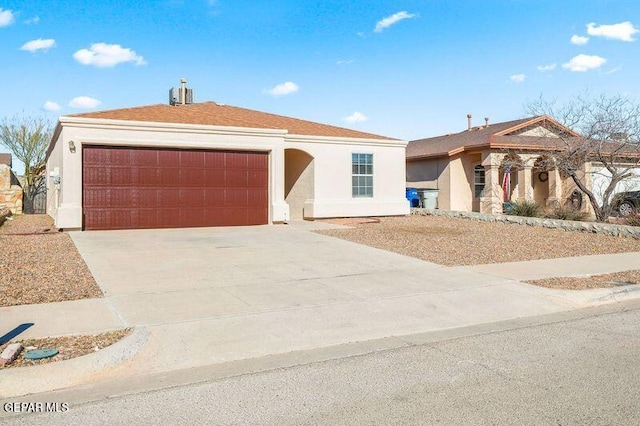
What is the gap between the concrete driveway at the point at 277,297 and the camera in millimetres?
6371

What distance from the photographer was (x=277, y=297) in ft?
27.3

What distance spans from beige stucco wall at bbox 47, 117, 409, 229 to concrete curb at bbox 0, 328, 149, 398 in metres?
11.8

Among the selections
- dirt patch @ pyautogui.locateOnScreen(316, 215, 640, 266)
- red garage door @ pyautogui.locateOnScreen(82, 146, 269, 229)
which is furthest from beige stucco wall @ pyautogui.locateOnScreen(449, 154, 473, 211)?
red garage door @ pyautogui.locateOnScreen(82, 146, 269, 229)

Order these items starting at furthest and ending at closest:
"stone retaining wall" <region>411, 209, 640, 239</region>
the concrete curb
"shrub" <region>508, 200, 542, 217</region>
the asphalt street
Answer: "shrub" <region>508, 200, 542, 217</region>
"stone retaining wall" <region>411, 209, 640, 239</region>
the concrete curb
the asphalt street

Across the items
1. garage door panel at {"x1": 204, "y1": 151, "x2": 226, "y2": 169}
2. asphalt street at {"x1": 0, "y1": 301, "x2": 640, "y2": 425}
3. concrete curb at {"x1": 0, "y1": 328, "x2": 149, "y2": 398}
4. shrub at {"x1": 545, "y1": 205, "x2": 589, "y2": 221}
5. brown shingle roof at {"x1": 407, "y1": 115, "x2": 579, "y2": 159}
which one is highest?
brown shingle roof at {"x1": 407, "y1": 115, "x2": 579, "y2": 159}

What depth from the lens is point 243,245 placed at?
13727mm

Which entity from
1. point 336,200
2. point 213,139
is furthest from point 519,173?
point 213,139

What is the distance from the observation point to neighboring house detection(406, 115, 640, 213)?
25.4m

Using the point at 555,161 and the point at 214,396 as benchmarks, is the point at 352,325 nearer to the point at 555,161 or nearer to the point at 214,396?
the point at 214,396

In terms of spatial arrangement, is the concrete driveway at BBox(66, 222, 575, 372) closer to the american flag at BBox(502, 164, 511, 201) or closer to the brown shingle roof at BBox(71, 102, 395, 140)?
the brown shingle roof at BBox(71, 102, 395, 140)

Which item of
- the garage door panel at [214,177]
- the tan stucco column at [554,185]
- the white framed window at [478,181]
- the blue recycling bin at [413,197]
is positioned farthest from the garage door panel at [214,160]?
the tan stucco column at [554,185]

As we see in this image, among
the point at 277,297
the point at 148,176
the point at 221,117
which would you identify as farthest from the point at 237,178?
the point at 277,297

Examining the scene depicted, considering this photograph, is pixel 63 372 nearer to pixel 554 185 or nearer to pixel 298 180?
pixel 298 180

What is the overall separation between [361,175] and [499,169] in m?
8.06
